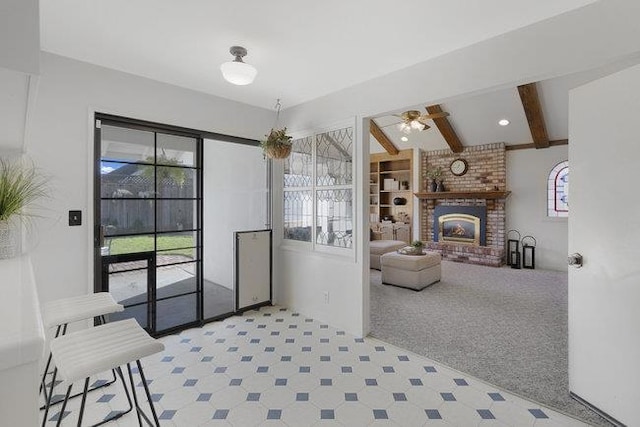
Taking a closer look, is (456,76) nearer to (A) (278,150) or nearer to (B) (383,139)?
(A) (278,150)

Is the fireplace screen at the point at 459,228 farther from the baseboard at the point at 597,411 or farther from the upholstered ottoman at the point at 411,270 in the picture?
the baseboard at the point at 597,411

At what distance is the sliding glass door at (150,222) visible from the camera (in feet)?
9.20

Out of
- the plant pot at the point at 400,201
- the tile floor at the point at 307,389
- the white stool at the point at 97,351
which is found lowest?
the tile floor at the point at 307,389

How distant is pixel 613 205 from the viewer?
1.87 metres

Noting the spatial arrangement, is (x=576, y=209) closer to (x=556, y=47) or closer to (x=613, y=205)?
(x=613, y=205)

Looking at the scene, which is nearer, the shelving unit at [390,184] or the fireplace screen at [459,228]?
the fireplace screen at [459,228]

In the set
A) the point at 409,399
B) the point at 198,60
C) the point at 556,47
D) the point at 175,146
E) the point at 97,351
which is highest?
the point at 198,60

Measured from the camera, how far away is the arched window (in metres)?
6.33

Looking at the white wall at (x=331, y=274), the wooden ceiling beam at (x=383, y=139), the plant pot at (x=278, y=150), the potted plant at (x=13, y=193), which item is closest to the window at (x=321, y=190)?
the white wall at (x=331, y=274)

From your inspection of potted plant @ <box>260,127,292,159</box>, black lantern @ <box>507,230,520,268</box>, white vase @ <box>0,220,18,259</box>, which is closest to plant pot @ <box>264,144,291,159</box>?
potted plant @ <box>260,127,292,159</box>

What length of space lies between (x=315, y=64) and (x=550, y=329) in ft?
12.0

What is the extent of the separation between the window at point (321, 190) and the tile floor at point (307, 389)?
116 centimetres

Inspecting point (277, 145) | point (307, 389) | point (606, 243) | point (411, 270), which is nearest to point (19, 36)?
point (277, 145)

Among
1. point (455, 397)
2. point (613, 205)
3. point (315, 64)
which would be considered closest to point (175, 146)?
point (315, 64)
